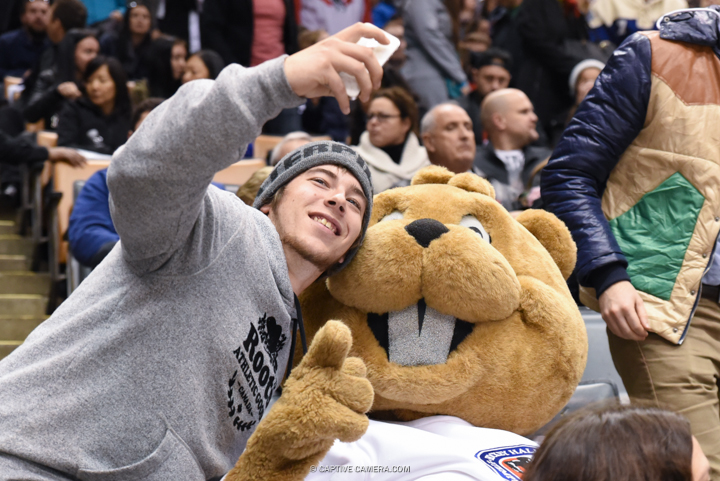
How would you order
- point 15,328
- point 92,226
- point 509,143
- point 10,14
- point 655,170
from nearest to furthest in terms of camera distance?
point 655,170 → point 92,226 → point 15,328 → point 509,143 → point 10,14

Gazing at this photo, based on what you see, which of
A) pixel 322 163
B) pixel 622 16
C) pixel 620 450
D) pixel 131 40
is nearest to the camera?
pixel 620 450

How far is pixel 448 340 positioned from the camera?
85.8 inches

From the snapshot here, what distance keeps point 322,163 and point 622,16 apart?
5.74 m

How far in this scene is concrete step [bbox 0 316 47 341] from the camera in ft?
14.8

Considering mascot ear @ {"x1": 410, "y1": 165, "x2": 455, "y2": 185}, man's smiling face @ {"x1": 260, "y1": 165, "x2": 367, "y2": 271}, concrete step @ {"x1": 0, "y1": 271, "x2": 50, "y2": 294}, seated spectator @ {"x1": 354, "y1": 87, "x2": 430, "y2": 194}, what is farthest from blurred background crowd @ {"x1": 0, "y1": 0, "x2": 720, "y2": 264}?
man's smiling face @ {"x1": 260, "y1": 165, "x2": 367, "y2": 271}

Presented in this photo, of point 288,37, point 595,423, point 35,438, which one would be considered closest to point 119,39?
point 288,37

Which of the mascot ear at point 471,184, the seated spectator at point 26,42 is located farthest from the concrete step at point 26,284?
the mascot ear at point 471,184

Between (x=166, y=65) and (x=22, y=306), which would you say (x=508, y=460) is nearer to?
(x=22, y=306)

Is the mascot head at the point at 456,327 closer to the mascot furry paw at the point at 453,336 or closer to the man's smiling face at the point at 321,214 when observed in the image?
the mascot furry paw at the point at 453,336

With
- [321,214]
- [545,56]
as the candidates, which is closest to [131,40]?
[545,56]

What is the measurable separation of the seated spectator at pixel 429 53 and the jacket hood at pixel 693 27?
162 inches

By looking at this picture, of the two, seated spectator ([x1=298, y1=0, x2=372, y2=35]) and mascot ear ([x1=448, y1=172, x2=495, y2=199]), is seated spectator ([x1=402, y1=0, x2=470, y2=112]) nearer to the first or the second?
seated spectator ([x1=298, y1=0, x2=372, y2=35])

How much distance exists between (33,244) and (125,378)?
377 cm

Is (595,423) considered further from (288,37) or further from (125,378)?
(288,37)
